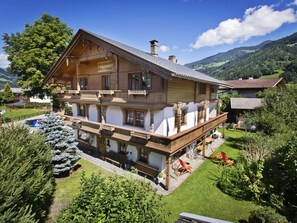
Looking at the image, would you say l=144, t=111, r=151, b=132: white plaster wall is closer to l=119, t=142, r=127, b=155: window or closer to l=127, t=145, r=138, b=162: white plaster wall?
→ l=127, t=145, r=138, b=162: white plaster wall

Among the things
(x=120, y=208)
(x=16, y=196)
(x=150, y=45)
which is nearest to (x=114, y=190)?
(x=120, y=208)

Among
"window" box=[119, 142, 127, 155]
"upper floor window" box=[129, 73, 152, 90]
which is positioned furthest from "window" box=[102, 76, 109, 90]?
"window" box=[119, 142, 127, 155]

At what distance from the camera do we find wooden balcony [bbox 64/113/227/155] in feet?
36.4

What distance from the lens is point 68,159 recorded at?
13.5m

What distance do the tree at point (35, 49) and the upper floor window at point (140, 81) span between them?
48.3ft

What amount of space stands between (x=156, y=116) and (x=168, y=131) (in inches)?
63.4

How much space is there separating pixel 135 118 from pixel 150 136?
342 cm

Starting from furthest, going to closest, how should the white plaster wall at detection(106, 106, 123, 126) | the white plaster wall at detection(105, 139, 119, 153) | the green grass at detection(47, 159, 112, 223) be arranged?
the white plaster wall at detection(105, 139, 119, 153) < the white plaster wall at detection(106, 106, 123, 126) < the green grass at detection(47, 159, 112, 223)

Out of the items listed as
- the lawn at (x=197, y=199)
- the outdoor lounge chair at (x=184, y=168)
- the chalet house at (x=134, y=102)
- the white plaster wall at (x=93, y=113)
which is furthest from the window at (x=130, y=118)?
the outdoor lounge chair at (x=184, y=168)

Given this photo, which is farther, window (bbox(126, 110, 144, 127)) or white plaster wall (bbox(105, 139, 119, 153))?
white plaster wall (bbox(105, 139, 119, 153))

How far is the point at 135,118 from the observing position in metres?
A: 14.8

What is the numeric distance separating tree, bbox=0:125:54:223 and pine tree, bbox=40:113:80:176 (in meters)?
3.17

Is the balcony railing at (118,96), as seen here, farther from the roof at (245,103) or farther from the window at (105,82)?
the roof at (245,103)

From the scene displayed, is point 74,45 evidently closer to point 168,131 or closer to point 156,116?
point 156,116
